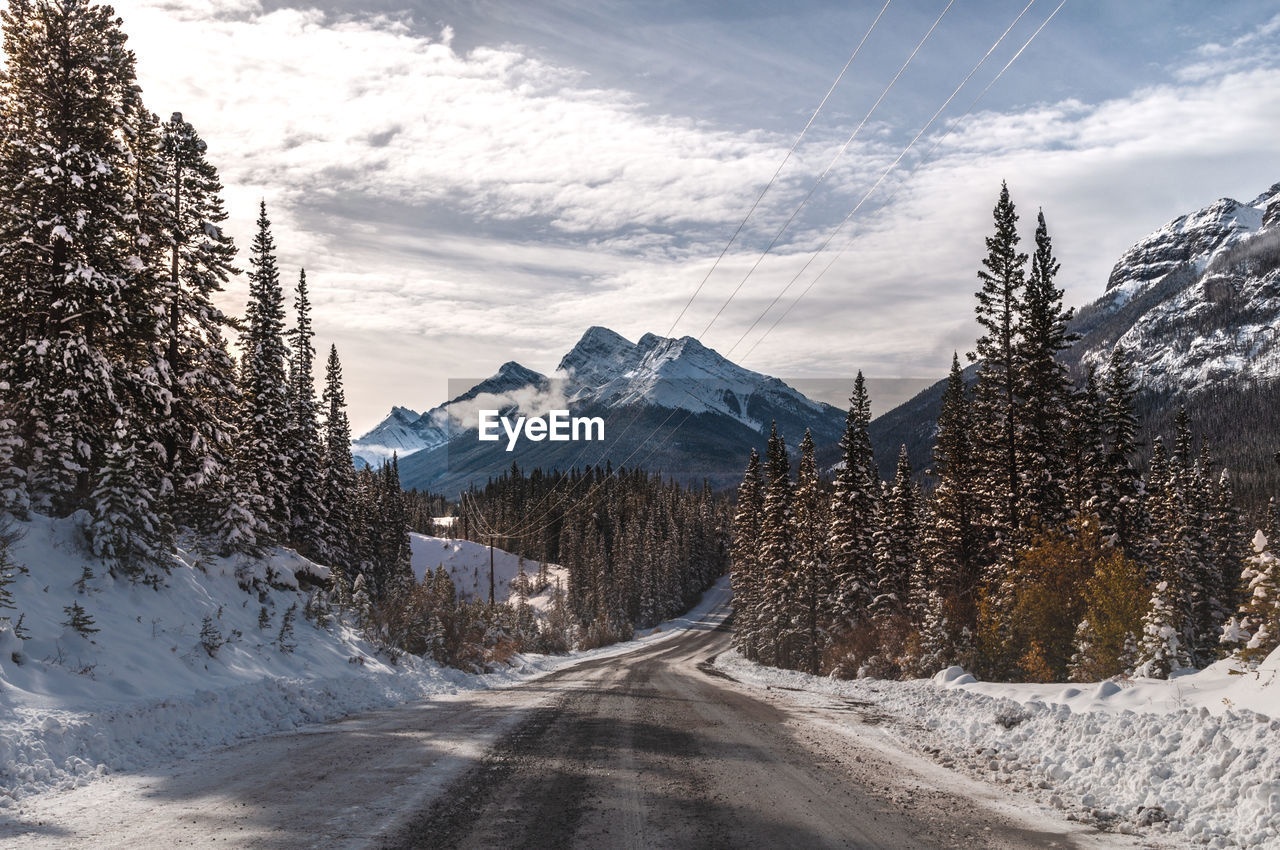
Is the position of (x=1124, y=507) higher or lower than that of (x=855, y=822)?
higher

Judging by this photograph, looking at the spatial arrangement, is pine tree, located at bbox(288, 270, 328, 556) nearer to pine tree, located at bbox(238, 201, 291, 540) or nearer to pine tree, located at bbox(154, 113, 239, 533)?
pine tree, located at bbox(238, 201, 291, 540)

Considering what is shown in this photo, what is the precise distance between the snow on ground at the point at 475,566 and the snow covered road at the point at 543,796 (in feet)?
385

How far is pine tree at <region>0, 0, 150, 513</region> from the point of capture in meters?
17.2

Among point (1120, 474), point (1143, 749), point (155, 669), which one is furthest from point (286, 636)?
point (1120, 474)

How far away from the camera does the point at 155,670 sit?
43.5 ft

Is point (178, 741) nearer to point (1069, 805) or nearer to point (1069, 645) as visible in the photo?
point (1069, 805)

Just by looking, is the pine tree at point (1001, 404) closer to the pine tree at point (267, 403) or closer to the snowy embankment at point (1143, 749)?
the snowy embankment at point (1143, 749)

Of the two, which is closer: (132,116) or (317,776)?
(317,776)

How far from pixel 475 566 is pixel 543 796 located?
473 feet

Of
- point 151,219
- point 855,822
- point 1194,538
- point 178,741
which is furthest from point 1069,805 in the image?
point 1194,538

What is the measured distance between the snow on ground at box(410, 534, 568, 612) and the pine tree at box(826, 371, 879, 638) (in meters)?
86.1

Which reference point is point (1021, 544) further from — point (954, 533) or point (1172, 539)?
point (1172, 539)

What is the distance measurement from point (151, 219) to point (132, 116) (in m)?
2.83

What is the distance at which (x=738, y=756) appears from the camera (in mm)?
11234
